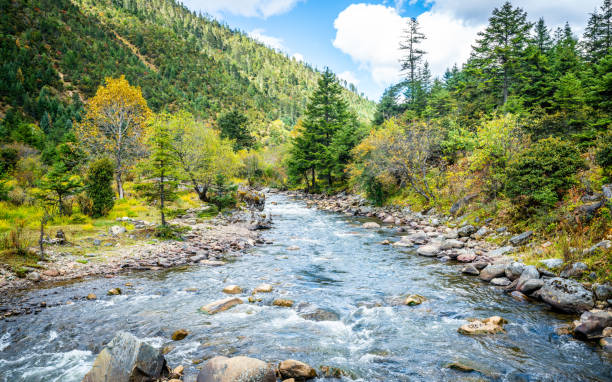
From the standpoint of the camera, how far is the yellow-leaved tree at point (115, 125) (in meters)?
24.9

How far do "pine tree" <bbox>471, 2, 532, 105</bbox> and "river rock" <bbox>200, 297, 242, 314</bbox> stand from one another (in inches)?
1219

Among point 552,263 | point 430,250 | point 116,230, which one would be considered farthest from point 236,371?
point 116,230

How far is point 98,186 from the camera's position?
51.9 ft

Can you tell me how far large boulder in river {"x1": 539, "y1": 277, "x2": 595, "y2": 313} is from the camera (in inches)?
294

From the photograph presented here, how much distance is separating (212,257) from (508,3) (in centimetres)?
3590

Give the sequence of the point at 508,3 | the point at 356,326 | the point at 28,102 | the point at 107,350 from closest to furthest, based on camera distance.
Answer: the point at 107,350 → the point at 356,326 → the point at 508,3 → the point at 28,102

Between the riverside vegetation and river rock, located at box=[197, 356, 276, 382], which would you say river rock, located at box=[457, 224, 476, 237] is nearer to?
the riverside vegetation

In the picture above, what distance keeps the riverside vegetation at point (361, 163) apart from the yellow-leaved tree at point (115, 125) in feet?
0.51

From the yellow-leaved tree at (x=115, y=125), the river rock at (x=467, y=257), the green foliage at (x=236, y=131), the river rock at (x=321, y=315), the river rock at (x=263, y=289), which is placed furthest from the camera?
the green foliage at (x=236, y=131)

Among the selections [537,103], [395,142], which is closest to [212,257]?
[395,142]

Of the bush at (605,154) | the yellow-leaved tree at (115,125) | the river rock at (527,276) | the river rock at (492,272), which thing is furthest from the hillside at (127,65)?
the bush at (605,154)

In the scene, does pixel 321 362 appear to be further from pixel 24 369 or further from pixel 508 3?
pixel 508 3

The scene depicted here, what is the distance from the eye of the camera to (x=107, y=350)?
4.92 meters

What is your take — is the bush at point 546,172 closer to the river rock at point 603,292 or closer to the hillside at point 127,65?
the river rock at point 603,292
